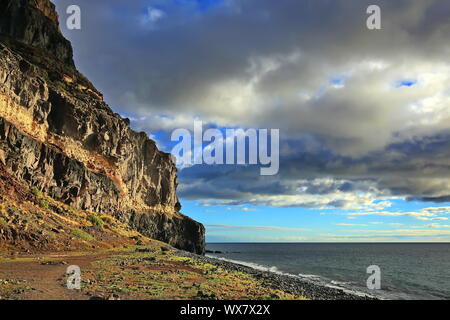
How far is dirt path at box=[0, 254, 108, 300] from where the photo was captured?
16.3m

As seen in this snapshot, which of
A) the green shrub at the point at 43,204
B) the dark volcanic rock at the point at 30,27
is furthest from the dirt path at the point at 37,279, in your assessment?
the dark volcanic rock at the point at 30,27

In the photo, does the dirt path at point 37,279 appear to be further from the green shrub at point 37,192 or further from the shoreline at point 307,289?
the green shrub at point 37,192

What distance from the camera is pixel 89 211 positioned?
203 feet

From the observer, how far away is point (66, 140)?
63406 mm

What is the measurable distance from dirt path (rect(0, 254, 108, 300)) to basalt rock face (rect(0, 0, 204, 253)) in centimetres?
2544

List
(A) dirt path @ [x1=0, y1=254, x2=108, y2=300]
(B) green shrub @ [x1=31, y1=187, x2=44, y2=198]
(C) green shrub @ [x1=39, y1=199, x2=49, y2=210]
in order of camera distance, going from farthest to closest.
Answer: (B) green shrub @ [x1=31, y1=187, x2=44, y2=198], (C) green shrub @ [x1=39, y1=199, x2=49, y2=210], (A) dirt path @ [x1=0, y1=254, x2=108, y2=300]

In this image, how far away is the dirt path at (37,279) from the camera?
53.6 ft

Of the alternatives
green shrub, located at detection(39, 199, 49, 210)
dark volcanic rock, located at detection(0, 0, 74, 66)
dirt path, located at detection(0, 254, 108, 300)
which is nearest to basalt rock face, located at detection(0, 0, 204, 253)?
dark volcanic rock, located at detection(0, 0, 74, 66)

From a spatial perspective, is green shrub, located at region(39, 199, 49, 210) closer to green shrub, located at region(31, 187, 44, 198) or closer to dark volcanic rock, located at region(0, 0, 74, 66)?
green shrub, located at region(31, 187, 44, 198)

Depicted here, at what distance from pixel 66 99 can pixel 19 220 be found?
3608 cm

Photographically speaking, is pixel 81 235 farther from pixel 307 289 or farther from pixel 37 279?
pixel 307 289

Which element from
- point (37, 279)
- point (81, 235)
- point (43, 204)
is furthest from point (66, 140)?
point (37, 279)
